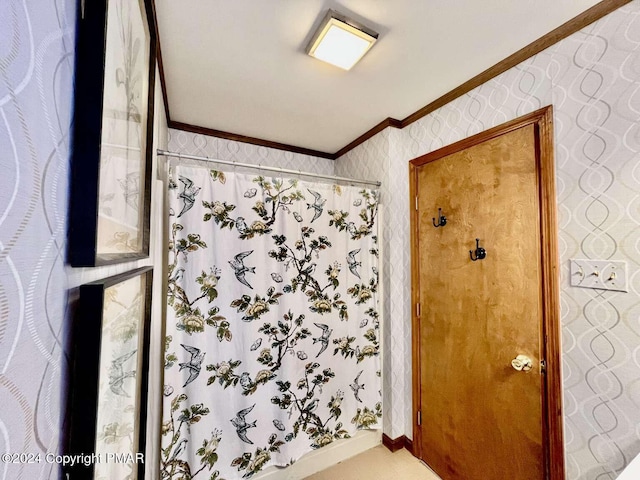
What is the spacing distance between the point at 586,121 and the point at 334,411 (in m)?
2.08

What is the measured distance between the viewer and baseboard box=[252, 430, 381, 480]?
5.54 feet

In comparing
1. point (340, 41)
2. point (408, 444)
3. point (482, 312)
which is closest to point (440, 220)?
point (482, 312)

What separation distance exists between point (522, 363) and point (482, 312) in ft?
0.95

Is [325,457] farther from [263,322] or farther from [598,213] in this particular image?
[598,213]

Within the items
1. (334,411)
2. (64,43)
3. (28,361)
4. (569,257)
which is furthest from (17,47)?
(334,411)

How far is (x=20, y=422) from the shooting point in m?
0.28

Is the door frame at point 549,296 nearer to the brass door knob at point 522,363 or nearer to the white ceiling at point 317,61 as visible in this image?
the brass door knob at point 522,363

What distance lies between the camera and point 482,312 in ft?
5.10

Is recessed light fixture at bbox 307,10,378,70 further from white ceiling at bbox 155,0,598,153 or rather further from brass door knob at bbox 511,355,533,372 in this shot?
brass door knob at bbox 511,355,533,372

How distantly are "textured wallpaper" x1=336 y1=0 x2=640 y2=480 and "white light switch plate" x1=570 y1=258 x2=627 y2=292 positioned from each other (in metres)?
0.02

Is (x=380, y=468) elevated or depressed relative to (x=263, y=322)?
depressed

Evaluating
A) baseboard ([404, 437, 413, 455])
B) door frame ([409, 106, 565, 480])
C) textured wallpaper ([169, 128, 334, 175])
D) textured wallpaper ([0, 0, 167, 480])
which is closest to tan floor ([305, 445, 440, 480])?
baseboard ([404, 437, 413, 455])

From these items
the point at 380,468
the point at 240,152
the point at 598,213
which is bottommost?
the point at 380,468

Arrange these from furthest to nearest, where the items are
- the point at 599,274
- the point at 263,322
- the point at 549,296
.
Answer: the point at 263,322 < the point at 549,296 < the point at 599,274
